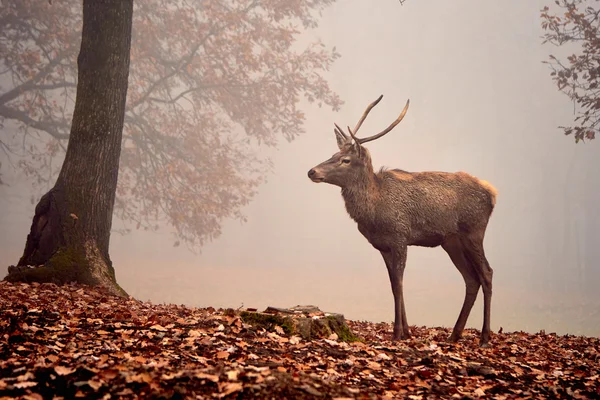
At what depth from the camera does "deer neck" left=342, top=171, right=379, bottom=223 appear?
380 inches

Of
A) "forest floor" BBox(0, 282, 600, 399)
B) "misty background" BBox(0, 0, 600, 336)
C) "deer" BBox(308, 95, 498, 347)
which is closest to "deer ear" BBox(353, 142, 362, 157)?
"deer" BBox(308, 95, 498, 347)

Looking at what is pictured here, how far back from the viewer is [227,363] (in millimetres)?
6004

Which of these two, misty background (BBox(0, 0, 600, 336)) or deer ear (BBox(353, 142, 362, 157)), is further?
misty background (BBox(0, 0, 600, 336))

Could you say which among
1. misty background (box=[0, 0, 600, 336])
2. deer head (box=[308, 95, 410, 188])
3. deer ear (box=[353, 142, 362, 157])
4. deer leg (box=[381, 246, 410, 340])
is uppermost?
misty background (box=[0, 0, 600, 336])

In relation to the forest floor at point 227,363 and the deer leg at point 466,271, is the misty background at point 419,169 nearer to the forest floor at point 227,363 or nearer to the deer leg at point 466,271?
the deer leg at point 466,271

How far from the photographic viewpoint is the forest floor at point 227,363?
493cm

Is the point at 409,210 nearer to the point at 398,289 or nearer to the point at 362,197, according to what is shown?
the point at 362,197

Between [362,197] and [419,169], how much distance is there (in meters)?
59.0

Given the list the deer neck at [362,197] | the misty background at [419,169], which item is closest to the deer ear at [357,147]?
the deer neck at [362,197]

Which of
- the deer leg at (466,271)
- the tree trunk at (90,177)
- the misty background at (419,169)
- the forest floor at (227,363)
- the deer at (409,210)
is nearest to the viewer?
the forest floor at (227,363)

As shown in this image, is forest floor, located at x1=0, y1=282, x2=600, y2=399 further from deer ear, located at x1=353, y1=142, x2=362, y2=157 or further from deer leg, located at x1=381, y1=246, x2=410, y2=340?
deer ear, located at x1=353, y1=142, x2=362, y2=157

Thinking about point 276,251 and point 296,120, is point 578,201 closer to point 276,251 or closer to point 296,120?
point 276,251

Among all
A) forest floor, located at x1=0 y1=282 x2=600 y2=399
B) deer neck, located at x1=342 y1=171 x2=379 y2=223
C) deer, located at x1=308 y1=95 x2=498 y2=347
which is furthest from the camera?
deer neck, located at x1=342 y1=171 x2=379 y2=223

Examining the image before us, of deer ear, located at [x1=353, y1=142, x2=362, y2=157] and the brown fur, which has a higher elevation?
deer ear, located at [x1=353, y1=142, x2=362, y2=157]
